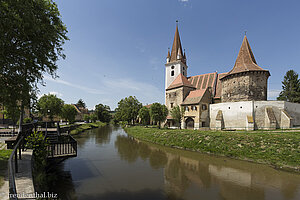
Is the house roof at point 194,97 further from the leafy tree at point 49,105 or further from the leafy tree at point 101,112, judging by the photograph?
the leafy tree at point 101,112

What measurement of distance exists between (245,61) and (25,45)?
3066cm

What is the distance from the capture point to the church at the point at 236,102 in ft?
67.7

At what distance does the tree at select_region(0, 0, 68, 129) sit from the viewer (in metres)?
5.49

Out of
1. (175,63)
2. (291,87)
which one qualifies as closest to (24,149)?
(175,63)

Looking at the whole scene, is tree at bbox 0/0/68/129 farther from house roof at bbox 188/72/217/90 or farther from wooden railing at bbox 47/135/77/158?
house roof at bbox 188/72/217/90

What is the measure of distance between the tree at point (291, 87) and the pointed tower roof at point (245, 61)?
2567 centimetres

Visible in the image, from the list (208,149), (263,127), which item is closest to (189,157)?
(208,149)

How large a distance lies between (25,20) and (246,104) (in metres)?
26.4

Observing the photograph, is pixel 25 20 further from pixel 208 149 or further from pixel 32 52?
pixel 208 149

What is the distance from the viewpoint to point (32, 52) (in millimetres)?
6656

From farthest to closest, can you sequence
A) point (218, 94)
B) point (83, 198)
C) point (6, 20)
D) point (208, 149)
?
point (218, 94) → point (208, 149) → point (83, 198) → point (6, 20)

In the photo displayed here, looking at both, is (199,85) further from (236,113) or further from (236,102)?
(236,113)

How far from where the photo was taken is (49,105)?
27.6 m

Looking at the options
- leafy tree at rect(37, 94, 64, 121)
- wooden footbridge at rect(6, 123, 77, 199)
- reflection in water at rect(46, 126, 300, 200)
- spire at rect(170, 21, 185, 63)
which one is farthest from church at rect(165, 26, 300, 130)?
leafy tree at rect(37, 94, 64, 121)
